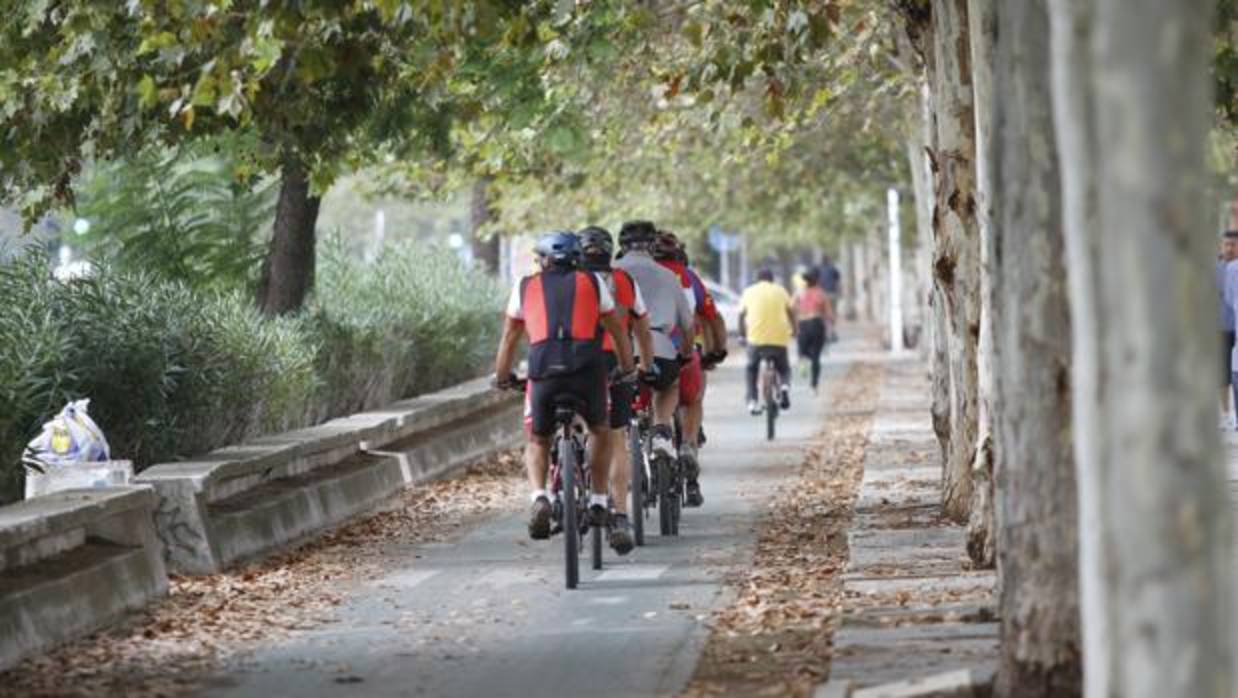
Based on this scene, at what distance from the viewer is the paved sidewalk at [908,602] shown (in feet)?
38.5

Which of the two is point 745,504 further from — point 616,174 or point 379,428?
point 616,174

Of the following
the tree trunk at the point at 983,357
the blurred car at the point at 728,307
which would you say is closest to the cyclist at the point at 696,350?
the tree trunk at the point at 983,357

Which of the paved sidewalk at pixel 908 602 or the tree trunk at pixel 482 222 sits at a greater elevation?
the tree trunk at pixel 482 222

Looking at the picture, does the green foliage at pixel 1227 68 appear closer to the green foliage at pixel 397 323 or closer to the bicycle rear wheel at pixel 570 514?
the bicycle rear wheel at pixel 570 514

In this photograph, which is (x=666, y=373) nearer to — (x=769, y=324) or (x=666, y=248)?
(x=666, y=248)

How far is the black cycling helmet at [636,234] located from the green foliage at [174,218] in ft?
19.4

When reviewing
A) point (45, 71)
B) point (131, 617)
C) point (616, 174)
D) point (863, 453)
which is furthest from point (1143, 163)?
point (616, 174)

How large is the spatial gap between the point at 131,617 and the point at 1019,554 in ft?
18.4

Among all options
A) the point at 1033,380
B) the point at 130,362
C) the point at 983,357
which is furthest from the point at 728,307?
the point at 1033,380

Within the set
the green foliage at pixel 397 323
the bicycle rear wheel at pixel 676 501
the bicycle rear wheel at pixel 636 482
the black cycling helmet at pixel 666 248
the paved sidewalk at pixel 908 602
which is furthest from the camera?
the green foliage at pixel 397 323

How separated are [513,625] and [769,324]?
19118 mm

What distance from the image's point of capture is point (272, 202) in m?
29.1

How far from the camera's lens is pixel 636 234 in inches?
779

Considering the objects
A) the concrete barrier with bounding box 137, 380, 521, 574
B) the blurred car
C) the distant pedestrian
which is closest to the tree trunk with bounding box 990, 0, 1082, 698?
the concrete barrier with bounding box 137, 380, 521, 574
